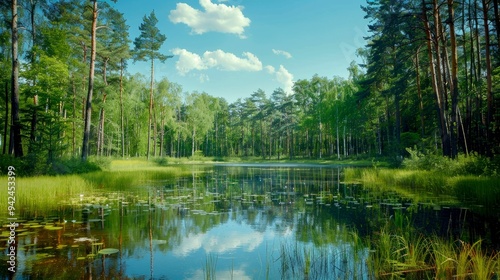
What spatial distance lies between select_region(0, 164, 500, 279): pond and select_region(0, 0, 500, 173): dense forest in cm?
710

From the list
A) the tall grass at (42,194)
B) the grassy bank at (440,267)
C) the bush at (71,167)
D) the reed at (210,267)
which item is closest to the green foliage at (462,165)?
the grassy bank at (440,267)

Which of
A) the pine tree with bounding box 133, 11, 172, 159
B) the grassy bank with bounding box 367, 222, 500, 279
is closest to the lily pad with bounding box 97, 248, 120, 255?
the grassy bank with bounding box 367, 222, 500, 279

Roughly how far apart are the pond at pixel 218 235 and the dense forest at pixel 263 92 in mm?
7097

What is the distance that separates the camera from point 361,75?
5269 cm

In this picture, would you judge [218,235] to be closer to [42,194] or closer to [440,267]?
[440,267]

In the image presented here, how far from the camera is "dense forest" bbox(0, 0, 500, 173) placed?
17.0 meters

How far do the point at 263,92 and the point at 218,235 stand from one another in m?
66.9

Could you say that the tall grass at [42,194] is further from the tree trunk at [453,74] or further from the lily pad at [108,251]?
the tree trunk at [453,74]

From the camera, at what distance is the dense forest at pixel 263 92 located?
17.0m

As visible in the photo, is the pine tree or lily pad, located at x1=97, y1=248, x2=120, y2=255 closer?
lily pad, located at x1=97, y1=248, x2=120, y2=255

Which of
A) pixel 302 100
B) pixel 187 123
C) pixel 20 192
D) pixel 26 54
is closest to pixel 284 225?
pixel 20 192

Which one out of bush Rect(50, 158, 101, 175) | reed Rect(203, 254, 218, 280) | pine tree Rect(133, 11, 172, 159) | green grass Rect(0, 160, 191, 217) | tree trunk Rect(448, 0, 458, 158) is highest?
pine tree Rect(133, 11, 172, 159)

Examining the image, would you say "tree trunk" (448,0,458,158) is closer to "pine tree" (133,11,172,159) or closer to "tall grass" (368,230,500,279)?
"tall grass" (368,230,500,279)

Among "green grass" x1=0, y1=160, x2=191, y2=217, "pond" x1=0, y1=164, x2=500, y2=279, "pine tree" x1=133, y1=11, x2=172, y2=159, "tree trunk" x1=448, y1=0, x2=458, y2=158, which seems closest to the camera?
"pond" x1=0, y1=164, x2=500, y2=279
